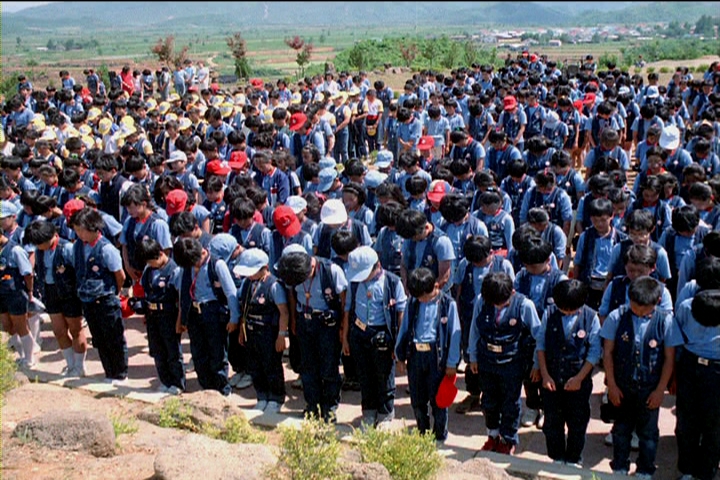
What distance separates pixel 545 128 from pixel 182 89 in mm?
15043

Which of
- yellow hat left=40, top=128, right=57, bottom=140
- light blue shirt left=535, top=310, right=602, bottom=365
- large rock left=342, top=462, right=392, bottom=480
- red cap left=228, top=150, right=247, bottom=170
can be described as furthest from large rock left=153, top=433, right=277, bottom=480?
yellow hat left=40, top=128, right=57, bottom=140

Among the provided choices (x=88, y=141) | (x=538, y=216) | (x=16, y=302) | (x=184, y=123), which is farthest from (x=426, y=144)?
(x=88, y=141)

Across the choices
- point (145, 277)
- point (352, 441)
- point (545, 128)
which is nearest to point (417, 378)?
point (352, 441)

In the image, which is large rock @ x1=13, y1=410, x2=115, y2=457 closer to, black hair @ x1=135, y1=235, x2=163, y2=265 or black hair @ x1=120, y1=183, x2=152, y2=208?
black hair @ x1=135, y1=235, x2=163, y2=265

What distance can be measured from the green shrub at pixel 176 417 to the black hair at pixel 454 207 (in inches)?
116

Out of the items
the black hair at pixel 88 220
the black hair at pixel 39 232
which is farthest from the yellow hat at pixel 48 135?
the black hair at pixel 88 220

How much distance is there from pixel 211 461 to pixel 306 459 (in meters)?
0.69

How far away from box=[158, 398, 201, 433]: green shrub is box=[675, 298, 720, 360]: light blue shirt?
3.78 metres

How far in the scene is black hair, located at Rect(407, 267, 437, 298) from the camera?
510 centimetres

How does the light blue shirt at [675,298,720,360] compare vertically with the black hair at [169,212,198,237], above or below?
below

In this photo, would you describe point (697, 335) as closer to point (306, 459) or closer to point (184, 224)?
point (306, 459)

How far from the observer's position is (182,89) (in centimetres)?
2327

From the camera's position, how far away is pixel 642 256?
17.1 feet

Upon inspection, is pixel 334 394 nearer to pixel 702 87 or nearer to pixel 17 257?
pixel 17 257
